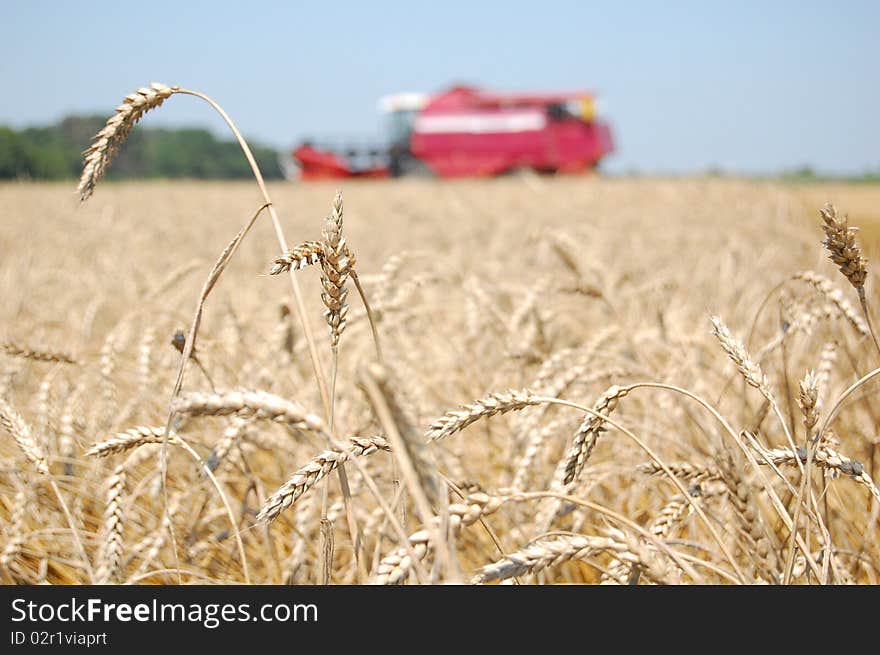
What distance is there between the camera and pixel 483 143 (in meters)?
17.8

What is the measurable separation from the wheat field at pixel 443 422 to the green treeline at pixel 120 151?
257mm

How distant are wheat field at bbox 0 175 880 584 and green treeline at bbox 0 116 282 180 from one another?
0.84ft

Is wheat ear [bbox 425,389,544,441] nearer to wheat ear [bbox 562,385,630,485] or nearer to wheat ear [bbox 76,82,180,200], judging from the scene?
wheat ear [bbox 562,385,630,485]

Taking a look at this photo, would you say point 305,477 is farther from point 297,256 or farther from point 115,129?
point 115,129

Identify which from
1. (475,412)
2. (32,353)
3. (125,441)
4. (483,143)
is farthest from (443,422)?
(483,143)

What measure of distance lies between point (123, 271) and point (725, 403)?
242cm

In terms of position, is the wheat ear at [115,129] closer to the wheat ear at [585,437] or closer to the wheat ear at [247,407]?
the wheat ear at [247,407]

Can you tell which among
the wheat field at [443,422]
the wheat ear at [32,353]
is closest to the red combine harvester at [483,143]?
the wheat field at [443,422]

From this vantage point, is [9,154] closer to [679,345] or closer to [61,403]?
[61,403]

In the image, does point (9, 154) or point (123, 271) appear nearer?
point (9, 154)

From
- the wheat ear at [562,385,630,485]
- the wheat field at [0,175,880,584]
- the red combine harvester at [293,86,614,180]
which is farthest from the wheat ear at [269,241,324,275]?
the red combine harvester at [293,86,614,180]

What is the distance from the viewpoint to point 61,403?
1.49 metres

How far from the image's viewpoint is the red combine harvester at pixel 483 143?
1717 centimetres
